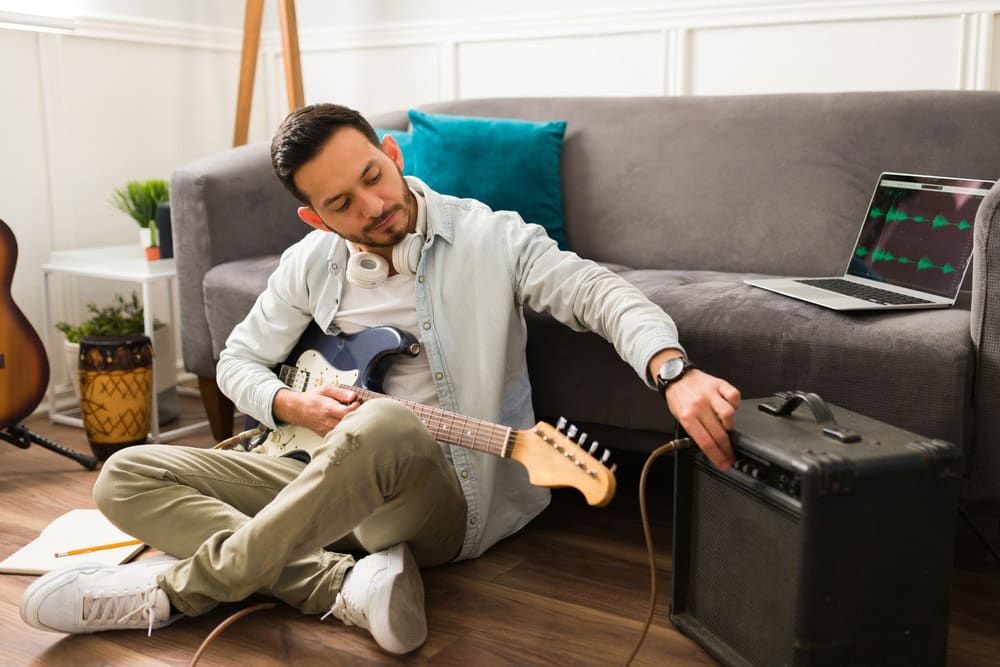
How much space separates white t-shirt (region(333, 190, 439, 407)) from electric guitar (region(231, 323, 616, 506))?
0.02m

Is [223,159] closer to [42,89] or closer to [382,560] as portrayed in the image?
[42,89]

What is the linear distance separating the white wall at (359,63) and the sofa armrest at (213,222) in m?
0.66

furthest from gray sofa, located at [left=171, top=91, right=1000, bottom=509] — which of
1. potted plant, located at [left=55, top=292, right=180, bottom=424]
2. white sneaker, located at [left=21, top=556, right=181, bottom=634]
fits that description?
white sneaker, located at [left=21, top=556, right=181, bottom=634]

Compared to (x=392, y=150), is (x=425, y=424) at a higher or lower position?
lower

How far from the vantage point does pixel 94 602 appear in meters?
1.44

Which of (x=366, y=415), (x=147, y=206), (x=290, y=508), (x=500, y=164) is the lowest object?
(x=290, y=508)

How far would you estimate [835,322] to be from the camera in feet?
5.16

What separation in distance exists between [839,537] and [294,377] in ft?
3.17

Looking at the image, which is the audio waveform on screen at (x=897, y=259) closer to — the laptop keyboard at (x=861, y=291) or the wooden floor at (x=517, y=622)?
the laptop keyboard at (x=861, y=291)

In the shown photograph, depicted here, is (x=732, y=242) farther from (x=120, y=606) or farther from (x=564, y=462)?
(x=120, y=606)

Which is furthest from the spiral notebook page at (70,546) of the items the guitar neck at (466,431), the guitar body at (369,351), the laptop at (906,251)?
the laptop at (906,251)

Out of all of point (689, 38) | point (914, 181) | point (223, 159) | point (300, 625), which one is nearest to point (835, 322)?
point (914, 181)

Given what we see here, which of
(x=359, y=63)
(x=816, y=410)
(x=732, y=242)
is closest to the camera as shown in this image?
(x=816, y=410)

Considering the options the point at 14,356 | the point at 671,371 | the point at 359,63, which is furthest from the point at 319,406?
the point at 359,63
